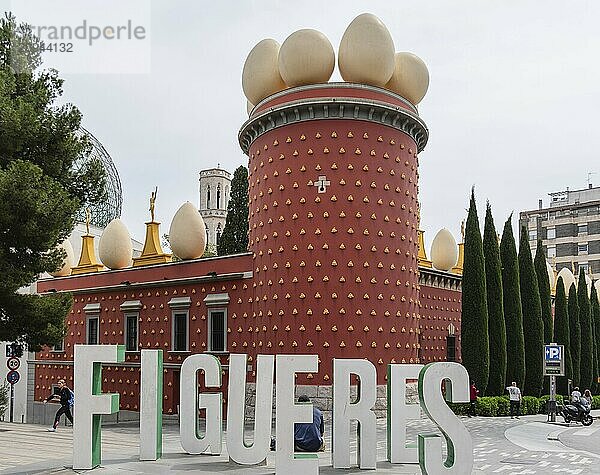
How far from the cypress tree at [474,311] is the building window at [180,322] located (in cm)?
1227

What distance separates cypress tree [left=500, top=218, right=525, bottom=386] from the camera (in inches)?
1441

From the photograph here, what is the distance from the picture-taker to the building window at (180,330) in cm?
3409

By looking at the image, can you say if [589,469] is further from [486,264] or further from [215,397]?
[486,264]

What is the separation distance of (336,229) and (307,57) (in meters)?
6.57

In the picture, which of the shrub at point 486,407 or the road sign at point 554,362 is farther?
the shrub at point 486,407

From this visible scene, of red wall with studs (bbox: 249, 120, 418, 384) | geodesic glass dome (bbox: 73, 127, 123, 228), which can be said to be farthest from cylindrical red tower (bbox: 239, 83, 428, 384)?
geodesic glass dome (bbox: 73, 127, 123, 228)

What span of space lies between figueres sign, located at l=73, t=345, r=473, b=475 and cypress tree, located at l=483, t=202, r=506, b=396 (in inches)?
752

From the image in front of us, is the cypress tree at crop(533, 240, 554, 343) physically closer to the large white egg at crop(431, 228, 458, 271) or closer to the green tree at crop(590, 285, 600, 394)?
the large white egg at crop(431, 228, 458, 271)

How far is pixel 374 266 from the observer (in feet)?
95.1

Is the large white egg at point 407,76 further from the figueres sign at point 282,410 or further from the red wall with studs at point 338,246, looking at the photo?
the figueres sign at point 282,410

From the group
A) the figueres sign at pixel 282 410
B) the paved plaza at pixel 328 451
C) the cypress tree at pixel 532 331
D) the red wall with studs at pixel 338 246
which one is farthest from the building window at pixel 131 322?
the cypress tree at pixel 532 331

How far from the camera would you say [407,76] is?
31031mm

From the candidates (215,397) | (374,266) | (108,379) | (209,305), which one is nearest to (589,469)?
(215,397)

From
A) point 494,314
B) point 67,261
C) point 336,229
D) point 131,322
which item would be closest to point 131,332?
point 131,322
